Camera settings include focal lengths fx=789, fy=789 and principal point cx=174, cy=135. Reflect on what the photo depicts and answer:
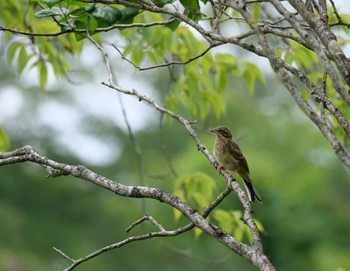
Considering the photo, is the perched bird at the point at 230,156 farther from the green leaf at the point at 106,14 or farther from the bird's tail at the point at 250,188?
the green leaf at the point at 106,14

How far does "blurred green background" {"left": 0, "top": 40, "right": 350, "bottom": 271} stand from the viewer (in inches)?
766

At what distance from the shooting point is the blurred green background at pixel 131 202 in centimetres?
1947

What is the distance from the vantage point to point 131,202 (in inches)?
901

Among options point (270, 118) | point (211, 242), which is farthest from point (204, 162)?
point (270, 118)

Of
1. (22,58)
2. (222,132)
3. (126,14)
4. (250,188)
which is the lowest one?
(250,188)

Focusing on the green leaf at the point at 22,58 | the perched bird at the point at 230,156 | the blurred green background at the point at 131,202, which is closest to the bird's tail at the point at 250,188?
the perched bird at the point at 230,156

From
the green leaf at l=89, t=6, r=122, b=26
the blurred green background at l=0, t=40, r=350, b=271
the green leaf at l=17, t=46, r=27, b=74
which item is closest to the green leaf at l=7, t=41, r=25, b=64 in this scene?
the green leaf at l=17, t=46, r=27, b=74

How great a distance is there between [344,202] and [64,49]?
20152 millimetres

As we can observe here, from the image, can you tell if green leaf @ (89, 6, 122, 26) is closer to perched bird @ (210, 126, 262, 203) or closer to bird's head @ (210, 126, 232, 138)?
perched bird @ (210, 126, 262, 203)

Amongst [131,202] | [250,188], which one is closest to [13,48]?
[250,188]

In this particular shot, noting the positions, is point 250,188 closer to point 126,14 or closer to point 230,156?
point 230,156

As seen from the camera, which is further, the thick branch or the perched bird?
the perched bird

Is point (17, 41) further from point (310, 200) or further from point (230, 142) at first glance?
point (310, 200)

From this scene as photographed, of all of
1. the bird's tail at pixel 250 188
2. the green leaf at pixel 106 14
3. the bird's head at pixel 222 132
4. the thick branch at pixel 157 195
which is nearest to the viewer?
the thick branch at pixel 157 195
